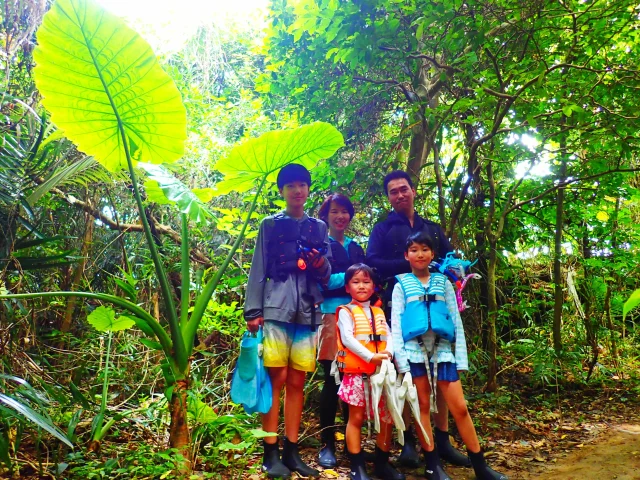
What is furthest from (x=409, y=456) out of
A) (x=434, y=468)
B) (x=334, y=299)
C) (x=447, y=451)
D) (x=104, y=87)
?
(x=104, y=87)

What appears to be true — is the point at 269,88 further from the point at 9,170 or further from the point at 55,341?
the point at 55,341

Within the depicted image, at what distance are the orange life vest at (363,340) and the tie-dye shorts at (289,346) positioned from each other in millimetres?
193

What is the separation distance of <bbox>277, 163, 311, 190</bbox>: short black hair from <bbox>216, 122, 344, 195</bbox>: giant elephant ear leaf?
0.26ft

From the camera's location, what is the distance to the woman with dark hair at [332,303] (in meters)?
2.80

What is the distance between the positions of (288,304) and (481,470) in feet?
4.55

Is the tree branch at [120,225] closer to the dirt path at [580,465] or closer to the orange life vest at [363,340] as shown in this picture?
the orange life vest at [363,340]

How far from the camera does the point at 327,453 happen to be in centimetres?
273

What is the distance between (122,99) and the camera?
2.36 meters

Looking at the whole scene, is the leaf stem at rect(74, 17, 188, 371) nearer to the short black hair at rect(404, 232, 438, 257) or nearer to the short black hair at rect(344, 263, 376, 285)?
the short black hair at rect(344, 263, 376, 285)

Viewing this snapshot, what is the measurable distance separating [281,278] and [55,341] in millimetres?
2365

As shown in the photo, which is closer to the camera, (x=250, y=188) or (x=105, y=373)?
(x=105, y=373)

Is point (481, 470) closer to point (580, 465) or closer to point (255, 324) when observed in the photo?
point (580, 465)

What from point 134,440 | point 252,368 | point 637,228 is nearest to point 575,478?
point 252,368

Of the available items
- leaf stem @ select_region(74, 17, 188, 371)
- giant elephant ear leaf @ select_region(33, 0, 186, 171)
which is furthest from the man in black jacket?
giant elephant ear leaf @ select_region(33, 0, 186, 171)
